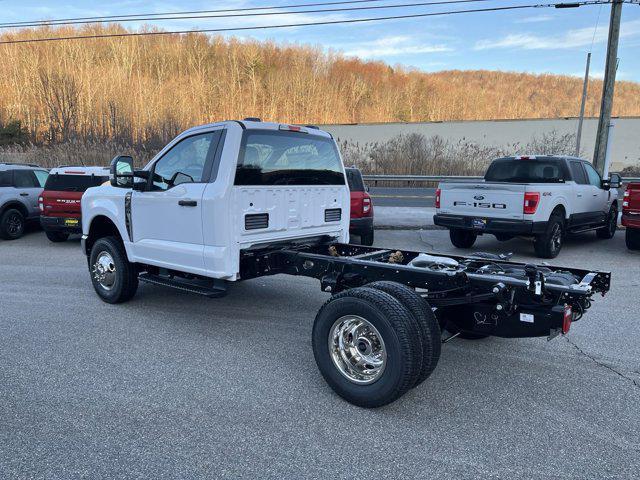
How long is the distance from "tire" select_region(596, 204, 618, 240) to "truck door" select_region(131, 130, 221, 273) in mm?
10411

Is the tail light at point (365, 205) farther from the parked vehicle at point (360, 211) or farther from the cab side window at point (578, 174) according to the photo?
the cab side window at point (578, 174)

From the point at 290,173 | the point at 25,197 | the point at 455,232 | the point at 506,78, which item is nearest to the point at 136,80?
the point at 25,197

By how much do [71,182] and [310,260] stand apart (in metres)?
8.21

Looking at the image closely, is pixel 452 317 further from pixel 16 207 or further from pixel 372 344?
pixel 16 207

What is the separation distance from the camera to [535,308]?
3674 mm

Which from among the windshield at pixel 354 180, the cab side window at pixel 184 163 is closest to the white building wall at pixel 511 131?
the windshield at pixel 354 180

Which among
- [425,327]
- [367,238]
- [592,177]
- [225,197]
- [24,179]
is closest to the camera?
[425,327]

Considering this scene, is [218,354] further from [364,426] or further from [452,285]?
[452,285]

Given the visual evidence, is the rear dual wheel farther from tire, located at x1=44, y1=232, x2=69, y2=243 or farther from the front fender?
tire, located at x1=44, y1=232, x2=69, y2=243

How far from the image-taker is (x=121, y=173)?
5.78 m

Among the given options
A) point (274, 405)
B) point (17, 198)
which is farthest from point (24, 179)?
point (274, 405)

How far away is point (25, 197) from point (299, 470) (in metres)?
12.1

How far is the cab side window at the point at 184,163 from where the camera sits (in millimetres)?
5184

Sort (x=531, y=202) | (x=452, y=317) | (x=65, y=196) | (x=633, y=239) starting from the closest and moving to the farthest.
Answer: (x=452, y=317) < (x=531, y=202) < (x=633, y=239) < (x=65, y=196)
